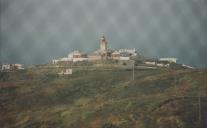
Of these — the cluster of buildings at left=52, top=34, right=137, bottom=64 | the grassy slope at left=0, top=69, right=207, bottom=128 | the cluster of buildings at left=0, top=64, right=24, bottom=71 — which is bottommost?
the grassy slope at left=0, top=69, right=207, bottom=128

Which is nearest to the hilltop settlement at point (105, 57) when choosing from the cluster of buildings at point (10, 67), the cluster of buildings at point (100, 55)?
the cluster of buildings at point (100, 55)

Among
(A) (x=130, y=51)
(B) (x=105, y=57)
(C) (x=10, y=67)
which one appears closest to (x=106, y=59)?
(B) (x=105, y=57)

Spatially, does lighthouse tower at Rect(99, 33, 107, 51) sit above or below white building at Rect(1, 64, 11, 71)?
above

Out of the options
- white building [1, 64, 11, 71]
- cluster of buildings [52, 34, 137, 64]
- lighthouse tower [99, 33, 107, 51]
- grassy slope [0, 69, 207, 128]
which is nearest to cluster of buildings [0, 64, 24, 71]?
white building [1, 64, 11, 71]

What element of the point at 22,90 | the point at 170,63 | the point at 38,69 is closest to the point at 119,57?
the point at 170,63

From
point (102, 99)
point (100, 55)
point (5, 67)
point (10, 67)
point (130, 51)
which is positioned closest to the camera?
point (102, 99)

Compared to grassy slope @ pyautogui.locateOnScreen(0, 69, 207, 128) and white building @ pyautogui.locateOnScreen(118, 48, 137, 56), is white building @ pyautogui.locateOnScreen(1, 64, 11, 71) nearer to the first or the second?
grassy slope @ pyautogui.locateOnScreen(0, 69, 207, 128)

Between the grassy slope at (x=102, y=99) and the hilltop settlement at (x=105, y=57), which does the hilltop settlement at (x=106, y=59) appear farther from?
the grassy slope at (x=102, y=99)

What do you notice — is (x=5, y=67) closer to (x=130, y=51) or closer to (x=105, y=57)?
(x=105, y=57)

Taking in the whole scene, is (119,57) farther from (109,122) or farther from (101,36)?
(109,122)

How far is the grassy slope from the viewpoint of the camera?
1757 inches

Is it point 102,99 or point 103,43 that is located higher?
point 103,43

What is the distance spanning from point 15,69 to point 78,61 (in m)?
11.7

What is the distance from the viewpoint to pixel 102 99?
56.3m
